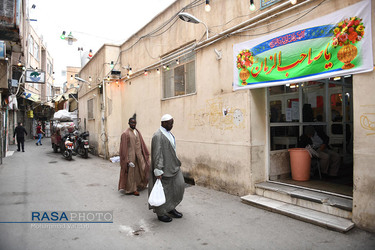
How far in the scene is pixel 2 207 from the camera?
5.03 meters

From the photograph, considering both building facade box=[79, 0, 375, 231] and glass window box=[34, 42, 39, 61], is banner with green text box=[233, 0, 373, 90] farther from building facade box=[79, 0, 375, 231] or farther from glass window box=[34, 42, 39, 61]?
glass window box=[34, 42, 39, 61]

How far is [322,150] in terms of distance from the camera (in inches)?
245

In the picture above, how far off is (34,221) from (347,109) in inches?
329

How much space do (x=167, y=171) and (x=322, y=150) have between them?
4.15 meters

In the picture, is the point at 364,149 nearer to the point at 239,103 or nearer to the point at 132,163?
the point at 239,103

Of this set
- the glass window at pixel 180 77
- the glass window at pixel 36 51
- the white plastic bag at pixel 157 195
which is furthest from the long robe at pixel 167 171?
the glass window at pixel 36 51

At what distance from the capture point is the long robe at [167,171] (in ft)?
13.8

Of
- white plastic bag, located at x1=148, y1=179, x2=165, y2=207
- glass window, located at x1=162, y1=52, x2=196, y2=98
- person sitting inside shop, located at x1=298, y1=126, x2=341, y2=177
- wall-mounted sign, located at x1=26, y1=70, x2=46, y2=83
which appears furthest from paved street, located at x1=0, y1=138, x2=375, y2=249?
wall-mounted sign, located at x1=26, y1=70, x2=46, y2=83

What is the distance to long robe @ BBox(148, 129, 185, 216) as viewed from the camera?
13.8ft

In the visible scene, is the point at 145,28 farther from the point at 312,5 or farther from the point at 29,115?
the point at 29,115

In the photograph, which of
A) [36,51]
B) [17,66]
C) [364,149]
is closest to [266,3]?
[364,149]

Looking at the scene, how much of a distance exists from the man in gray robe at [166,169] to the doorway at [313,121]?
8.03 ft

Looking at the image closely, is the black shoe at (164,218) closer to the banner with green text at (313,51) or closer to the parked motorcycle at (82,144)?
the banner with green text at (313,51)

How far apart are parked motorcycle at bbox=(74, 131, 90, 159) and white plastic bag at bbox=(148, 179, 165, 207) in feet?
29.9
